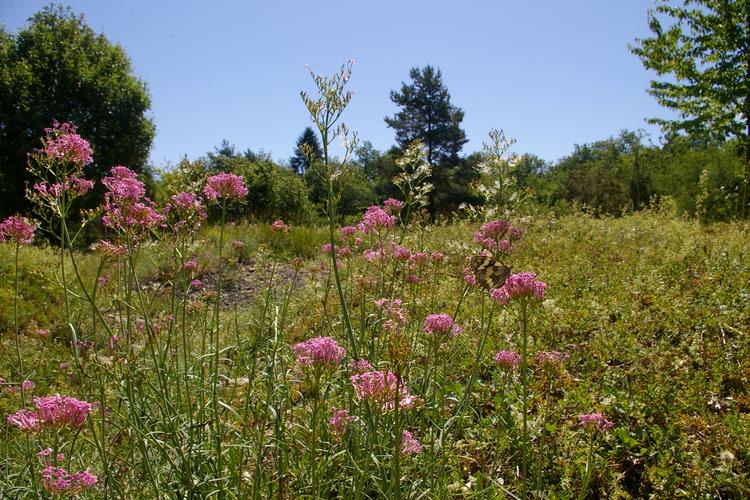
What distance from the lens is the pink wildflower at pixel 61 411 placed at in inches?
64.1

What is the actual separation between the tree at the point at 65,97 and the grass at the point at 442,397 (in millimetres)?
17091

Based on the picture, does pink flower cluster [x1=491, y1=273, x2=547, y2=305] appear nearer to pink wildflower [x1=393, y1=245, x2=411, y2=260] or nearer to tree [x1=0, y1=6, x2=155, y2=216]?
pink wildflower [x1=393, y1=245, x2=411, y2=260]

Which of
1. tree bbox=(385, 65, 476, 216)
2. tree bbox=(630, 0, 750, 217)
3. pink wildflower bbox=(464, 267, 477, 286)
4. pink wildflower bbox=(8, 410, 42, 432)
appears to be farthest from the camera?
tree bbox=(385, 65, 476, 216)

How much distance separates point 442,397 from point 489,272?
2.36 ft

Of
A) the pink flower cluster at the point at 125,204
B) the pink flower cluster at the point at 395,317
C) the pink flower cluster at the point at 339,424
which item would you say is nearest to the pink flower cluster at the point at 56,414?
the pink flower cluster at the point at 125,204

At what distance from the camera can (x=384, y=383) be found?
1296 millimetres

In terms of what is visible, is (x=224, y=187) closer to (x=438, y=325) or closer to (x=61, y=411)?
(x=61, y=411)

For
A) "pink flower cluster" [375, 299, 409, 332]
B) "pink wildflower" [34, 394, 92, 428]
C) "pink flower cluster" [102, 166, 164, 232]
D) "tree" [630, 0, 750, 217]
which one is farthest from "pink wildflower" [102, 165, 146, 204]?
"tree" [630, 0, 750, 217]

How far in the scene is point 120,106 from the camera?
818 inches

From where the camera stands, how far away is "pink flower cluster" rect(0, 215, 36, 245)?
8.30ft

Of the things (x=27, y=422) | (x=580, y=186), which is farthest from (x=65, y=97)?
(x=580, y=186)

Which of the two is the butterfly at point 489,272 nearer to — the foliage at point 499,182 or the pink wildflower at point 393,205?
the foliage at point 499,182

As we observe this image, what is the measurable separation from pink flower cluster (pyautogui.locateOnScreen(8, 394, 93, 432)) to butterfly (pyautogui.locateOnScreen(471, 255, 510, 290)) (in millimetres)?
1523

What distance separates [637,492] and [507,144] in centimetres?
199
